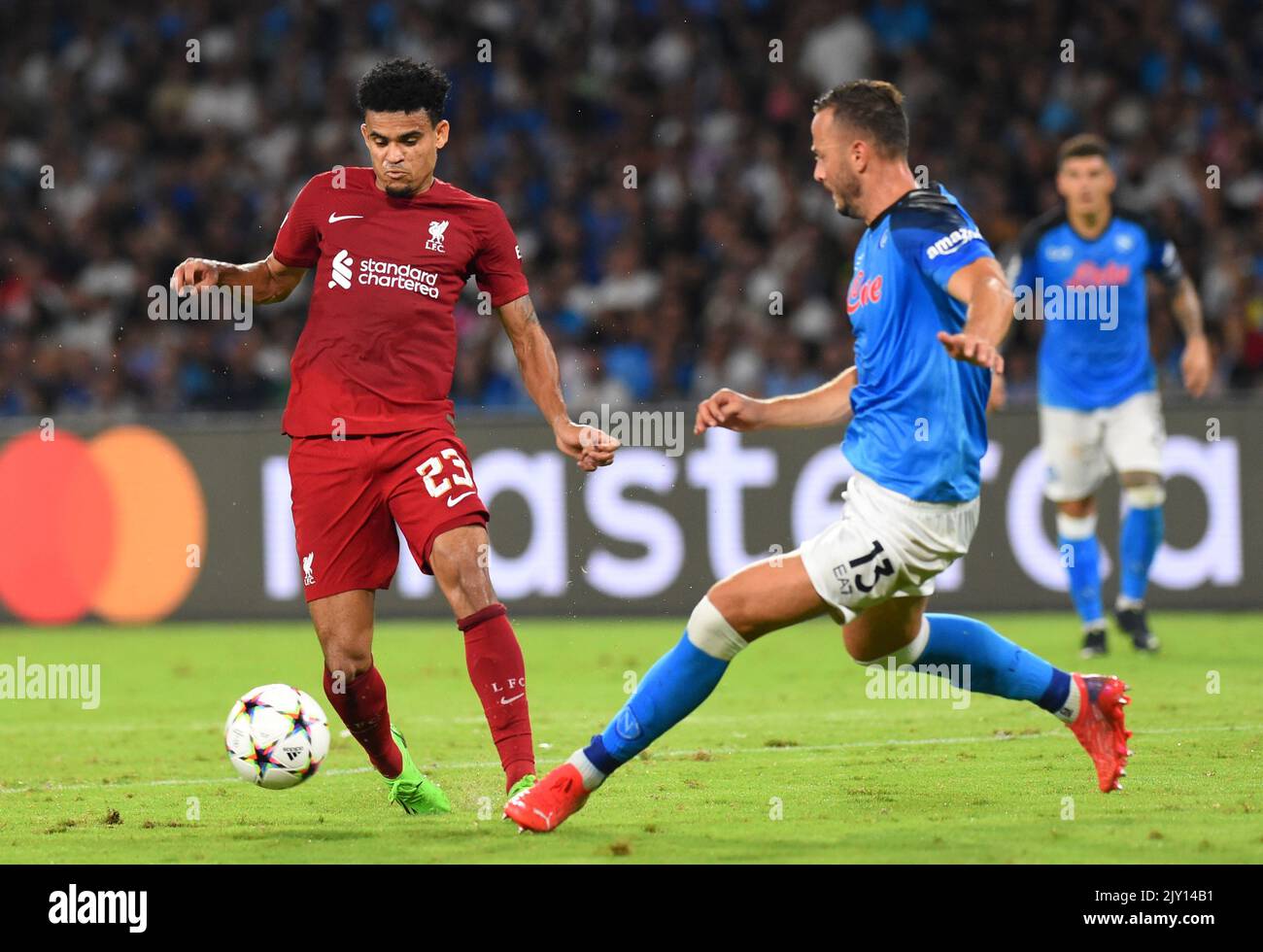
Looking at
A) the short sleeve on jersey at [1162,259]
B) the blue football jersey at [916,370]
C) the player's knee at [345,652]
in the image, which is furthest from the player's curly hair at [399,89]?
the short sleeve on jersey at [1162,259]

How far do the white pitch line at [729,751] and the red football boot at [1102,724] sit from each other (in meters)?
1.31

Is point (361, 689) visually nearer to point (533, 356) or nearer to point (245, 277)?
point (533, 356)

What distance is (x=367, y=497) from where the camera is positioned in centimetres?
574

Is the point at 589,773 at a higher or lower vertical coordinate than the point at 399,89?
lower

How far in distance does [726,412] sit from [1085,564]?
200 inches

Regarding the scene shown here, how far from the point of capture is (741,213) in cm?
1511

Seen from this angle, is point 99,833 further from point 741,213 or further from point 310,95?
point 310,95

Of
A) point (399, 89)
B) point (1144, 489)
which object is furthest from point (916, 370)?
point (1144, 489)

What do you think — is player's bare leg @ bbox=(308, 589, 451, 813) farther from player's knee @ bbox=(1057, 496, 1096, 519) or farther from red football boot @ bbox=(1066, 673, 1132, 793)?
player's knee @ bbox=(1057, 496, 1096, 519)

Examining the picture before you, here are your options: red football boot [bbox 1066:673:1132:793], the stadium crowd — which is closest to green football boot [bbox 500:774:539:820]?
red football boot [bbox 1066:673:1132:793]

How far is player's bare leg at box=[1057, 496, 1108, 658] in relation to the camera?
963 centimetres

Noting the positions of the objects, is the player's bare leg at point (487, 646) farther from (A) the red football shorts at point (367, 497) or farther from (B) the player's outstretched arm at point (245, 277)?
(B) the player's outstretched arm at point (245, 277)

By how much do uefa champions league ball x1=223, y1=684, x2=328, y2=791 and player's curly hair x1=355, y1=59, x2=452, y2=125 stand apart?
6.47ft

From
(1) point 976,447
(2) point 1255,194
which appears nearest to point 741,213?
(2) point 1255,194
